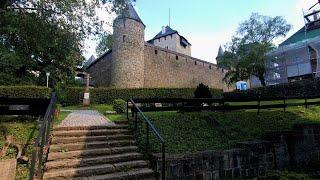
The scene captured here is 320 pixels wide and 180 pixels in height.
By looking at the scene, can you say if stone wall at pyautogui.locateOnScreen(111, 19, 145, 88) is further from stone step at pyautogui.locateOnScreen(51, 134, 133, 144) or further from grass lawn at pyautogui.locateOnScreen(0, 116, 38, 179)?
stone step at pyautogui.locateOnScreen(51, 134, 133, 144)

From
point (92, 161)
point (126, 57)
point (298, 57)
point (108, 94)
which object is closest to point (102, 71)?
point (126, 57)

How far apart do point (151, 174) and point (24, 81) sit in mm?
23687

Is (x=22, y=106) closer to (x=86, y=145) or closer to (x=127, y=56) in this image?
(x=86, y=145)

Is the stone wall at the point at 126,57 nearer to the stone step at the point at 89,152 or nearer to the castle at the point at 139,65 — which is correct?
the castle at the point at 139,65

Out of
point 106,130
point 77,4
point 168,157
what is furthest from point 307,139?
point 77,4

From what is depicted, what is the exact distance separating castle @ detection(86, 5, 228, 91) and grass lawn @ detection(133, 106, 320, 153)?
57.2 feet

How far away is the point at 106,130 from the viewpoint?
8.09 m

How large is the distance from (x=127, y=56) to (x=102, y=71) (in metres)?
4.90

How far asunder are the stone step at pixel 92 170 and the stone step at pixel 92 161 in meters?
0.15

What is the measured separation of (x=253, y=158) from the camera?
776 cm

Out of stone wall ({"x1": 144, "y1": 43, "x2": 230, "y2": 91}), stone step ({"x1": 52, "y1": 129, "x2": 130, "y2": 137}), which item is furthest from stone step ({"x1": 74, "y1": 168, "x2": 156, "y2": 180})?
stone wall ({"x1": 144, "y1": 43, "x2": 230, "y2": 91})

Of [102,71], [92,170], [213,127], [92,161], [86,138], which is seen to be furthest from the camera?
[102,71]

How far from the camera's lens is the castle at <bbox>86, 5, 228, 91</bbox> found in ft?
102

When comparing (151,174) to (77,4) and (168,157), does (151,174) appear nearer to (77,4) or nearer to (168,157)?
(168,157)
